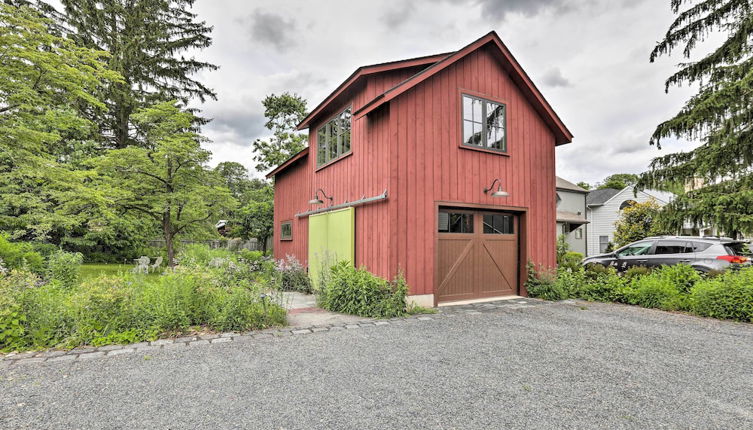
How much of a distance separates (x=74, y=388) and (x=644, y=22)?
50.5ft

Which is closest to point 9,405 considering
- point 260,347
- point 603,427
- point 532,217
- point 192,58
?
point 260,347

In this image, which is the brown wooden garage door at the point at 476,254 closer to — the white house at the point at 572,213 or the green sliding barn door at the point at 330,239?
the green sliding barn door at the point at 330,239

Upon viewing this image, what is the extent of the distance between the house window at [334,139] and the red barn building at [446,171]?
51 mm

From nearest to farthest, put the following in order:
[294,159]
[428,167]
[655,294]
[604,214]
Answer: [428,167], [655,294], [294,159], [604,214]

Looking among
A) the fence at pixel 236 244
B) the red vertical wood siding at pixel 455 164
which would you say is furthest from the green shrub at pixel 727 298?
the fence at pixel 236 244

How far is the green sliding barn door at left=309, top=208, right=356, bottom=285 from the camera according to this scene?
7719mm

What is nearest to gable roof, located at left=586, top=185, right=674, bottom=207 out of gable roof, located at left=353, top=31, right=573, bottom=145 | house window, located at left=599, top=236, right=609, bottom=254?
house window, located at left=599, top=236, right=609, bottom=254

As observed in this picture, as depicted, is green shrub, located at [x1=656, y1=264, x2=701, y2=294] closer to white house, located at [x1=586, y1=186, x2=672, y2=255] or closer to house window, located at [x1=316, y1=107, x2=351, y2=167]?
house window, located at [x1=316, y1=107, x2=351, y2=167]

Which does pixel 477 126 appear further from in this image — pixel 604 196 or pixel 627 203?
pixel 604 196

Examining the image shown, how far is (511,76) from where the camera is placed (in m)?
8.35

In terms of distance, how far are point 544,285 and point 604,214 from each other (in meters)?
19.5

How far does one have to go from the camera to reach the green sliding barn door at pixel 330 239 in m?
7.72

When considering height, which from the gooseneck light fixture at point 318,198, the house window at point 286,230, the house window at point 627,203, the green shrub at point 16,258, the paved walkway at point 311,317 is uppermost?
the house window at point 627,203

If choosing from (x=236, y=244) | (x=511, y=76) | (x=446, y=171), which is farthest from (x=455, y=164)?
(x=236, y=244)
